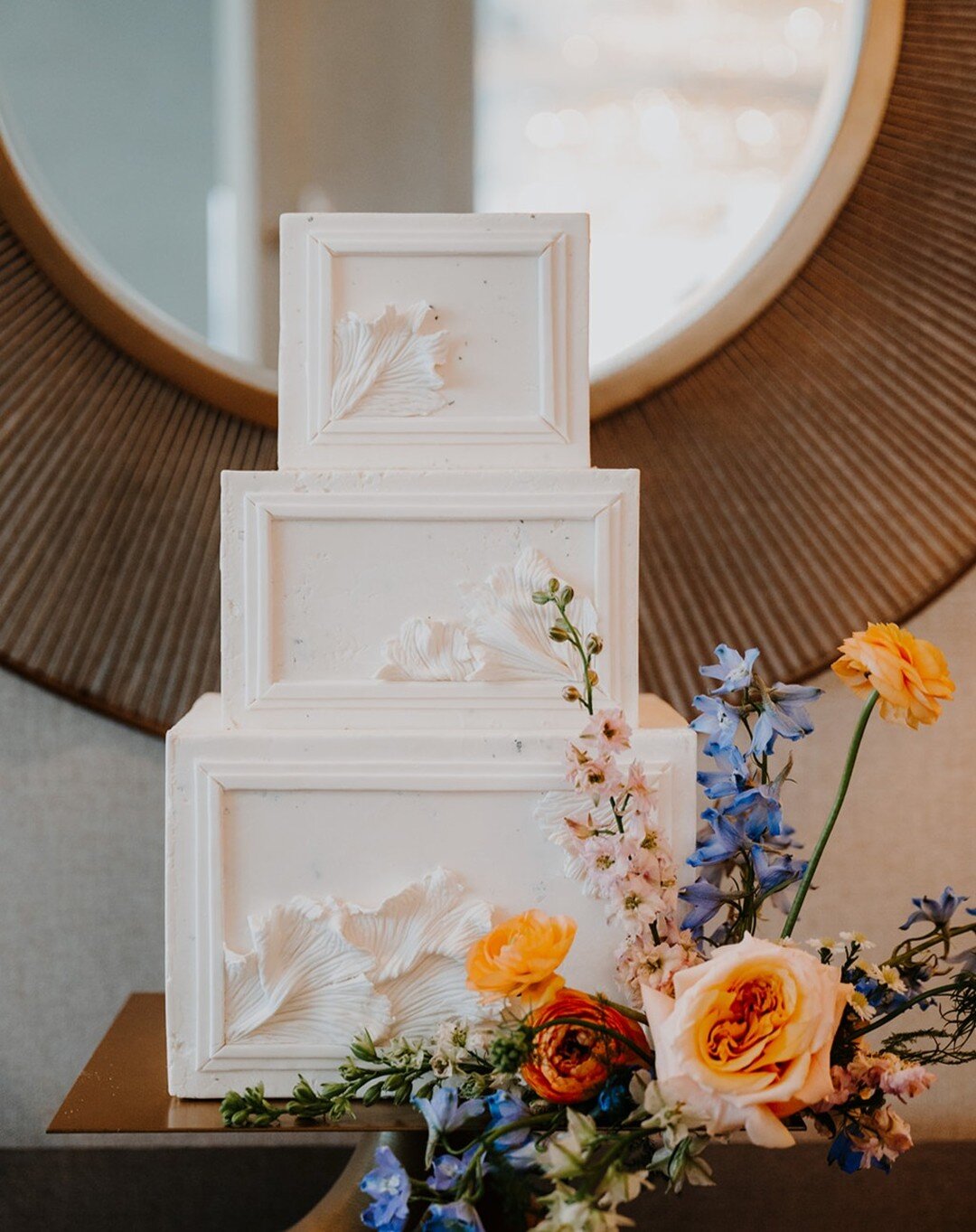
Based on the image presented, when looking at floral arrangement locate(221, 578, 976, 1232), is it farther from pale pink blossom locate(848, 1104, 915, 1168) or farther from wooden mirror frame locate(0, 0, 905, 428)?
wooden mirror frame locate(0, 0, 905, 428)

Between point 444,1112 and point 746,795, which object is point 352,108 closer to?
point 746,795

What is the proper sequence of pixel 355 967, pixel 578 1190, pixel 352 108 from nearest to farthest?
pixel 578 1190 → pixel 355 967 → pixel 352 108

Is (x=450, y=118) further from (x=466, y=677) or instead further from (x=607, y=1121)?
(x=607, y=1121)

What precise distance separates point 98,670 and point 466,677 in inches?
19.1

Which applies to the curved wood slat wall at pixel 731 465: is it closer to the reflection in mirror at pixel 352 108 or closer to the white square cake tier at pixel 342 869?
the reflection in mirror at pixel 352 108

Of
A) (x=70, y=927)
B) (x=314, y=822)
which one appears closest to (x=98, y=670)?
(x=70, y=927)

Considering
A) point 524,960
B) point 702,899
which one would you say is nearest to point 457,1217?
point 524,960

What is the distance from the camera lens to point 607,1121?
Result: 668 mm

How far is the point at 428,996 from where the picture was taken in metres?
0.80

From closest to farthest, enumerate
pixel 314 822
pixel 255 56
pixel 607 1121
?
pixel 607 1121, pixel 314 822, pixel 255 56

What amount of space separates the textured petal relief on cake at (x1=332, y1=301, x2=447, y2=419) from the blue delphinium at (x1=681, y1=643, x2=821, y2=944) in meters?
0.28

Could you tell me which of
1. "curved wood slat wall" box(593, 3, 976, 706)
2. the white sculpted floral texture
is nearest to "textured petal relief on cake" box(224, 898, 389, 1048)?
the white sculpted floral texture

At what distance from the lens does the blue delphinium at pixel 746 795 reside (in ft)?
2.37

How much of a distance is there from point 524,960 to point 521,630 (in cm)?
23
